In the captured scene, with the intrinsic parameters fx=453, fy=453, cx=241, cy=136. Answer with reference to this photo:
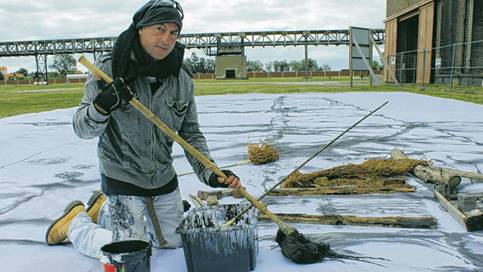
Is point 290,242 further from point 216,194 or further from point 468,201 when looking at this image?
point 468,201

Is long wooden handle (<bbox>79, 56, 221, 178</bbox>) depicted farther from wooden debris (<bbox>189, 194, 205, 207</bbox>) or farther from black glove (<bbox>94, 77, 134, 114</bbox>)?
wooden debris (<bbox>189, 194, 205, 207</bbox>)

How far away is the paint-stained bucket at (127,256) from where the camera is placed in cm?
178

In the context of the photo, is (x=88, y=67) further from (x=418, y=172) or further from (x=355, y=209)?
(x=418, y=172)

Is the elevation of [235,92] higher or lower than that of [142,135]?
lower

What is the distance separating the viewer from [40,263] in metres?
2.29

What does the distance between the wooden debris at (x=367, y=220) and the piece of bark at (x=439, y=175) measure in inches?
23.9

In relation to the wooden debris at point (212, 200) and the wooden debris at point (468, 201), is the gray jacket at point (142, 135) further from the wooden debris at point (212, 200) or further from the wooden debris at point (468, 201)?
the wooden debris at point (468, 201)

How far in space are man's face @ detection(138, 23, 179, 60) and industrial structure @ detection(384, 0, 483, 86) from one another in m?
14.6

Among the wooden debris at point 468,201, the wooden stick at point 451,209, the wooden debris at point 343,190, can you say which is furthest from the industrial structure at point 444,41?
the wooden debris at point 468,201

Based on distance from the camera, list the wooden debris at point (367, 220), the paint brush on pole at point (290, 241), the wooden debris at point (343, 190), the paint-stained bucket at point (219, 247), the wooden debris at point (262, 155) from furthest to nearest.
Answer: the wooden debris at point (262, 155)
the wooden debris at point (343, 190)
the wooden debris at point (367, 220)
the paint brush on pole at point (290, 241)
the paint-stained bucket at point (219, 247)

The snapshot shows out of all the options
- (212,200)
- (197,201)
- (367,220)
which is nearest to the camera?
(367,220)

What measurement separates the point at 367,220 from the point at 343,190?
2.01 feet

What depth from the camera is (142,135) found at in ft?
7.39

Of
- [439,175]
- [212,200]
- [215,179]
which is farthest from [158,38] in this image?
[439,175]
